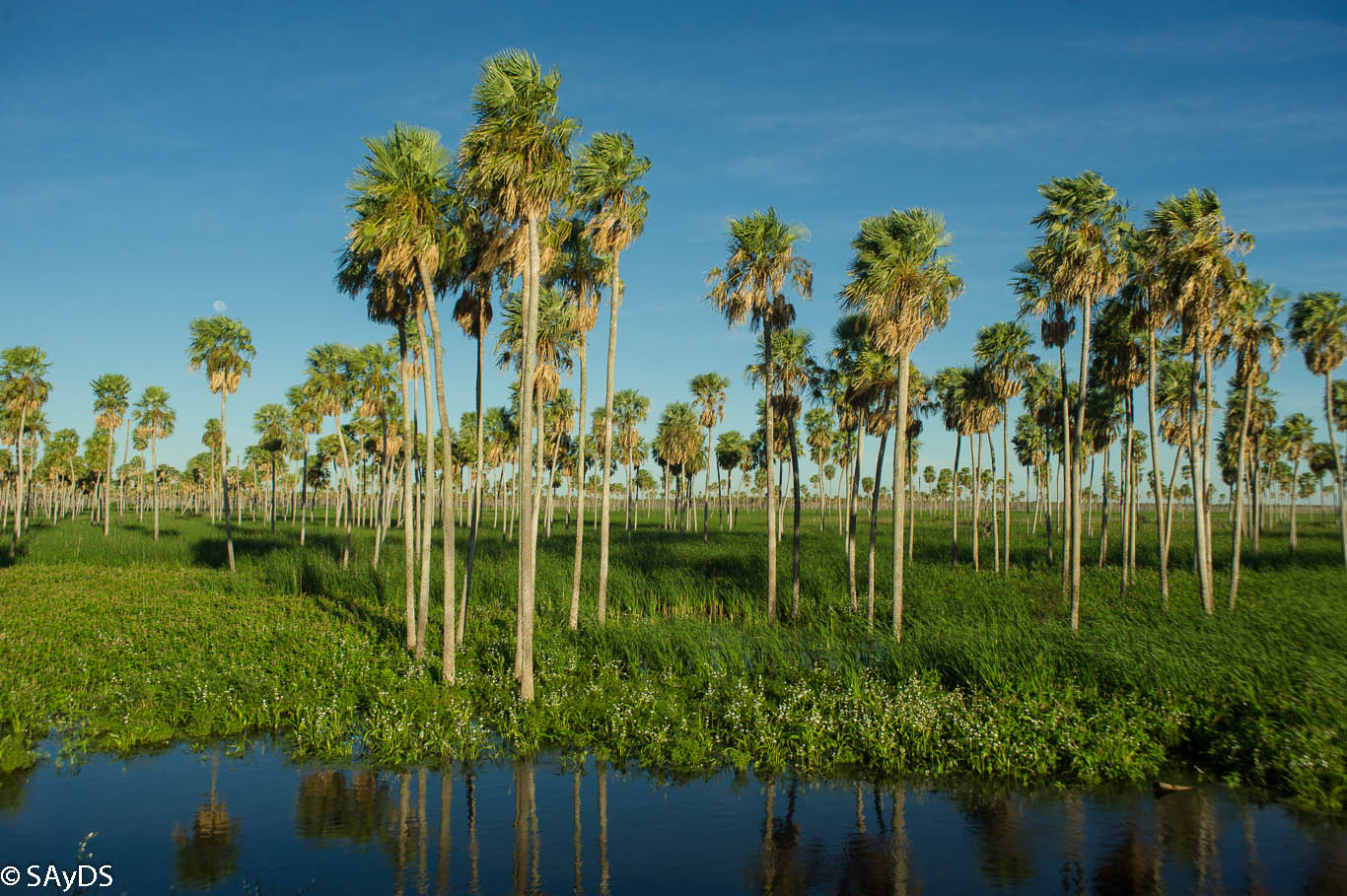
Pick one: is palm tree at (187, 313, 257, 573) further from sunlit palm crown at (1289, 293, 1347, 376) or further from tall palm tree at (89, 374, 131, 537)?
sunlit palm crown at (1289, 293, 1347, 376)

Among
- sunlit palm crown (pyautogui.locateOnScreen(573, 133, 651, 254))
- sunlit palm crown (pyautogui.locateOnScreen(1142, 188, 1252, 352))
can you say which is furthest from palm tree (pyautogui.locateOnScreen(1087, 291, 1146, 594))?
sunlit palm crown (pyautogui.locateOnScreen(573, 133, 651, 254))

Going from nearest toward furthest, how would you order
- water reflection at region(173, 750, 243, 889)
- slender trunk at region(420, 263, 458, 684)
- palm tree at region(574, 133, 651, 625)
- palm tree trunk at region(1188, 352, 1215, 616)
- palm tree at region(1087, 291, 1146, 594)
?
1. water reflection at region(173, 750, 243, 889)
2. slender trunk at region(420, 263, 458, 684)
3. palm tree at region(574, 133, 651, 625)
4. palm tree trunk at region(1188, 352, 1215, 616)
5. palm tree at region(1087, 291, 1146, 594)

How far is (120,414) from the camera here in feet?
216

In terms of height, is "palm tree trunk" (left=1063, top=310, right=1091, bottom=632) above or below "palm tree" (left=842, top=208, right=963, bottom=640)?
below

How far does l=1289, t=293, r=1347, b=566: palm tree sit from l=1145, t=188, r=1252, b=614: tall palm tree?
1271cm

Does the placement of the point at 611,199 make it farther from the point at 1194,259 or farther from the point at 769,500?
the point at 1194,259

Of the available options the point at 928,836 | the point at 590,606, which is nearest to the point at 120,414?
the point at 590,606

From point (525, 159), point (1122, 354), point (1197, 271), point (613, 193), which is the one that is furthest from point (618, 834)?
point (1122, 354)

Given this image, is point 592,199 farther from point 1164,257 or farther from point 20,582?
point 20,582

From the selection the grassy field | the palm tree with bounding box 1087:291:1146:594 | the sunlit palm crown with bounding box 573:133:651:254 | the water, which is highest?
the sunlit palm crown with bounding box 573:133:651:254

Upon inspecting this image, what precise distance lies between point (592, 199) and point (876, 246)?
10.2 meters

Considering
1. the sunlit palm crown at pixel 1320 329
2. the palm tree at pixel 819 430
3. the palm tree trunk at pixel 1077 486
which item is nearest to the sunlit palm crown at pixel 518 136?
the palm tree trunk at pixel 1077 486

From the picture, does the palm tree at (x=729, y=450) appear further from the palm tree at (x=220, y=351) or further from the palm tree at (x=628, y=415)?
the palm tree at (x=220, y=351)

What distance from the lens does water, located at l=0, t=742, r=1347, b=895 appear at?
33.0 ft
